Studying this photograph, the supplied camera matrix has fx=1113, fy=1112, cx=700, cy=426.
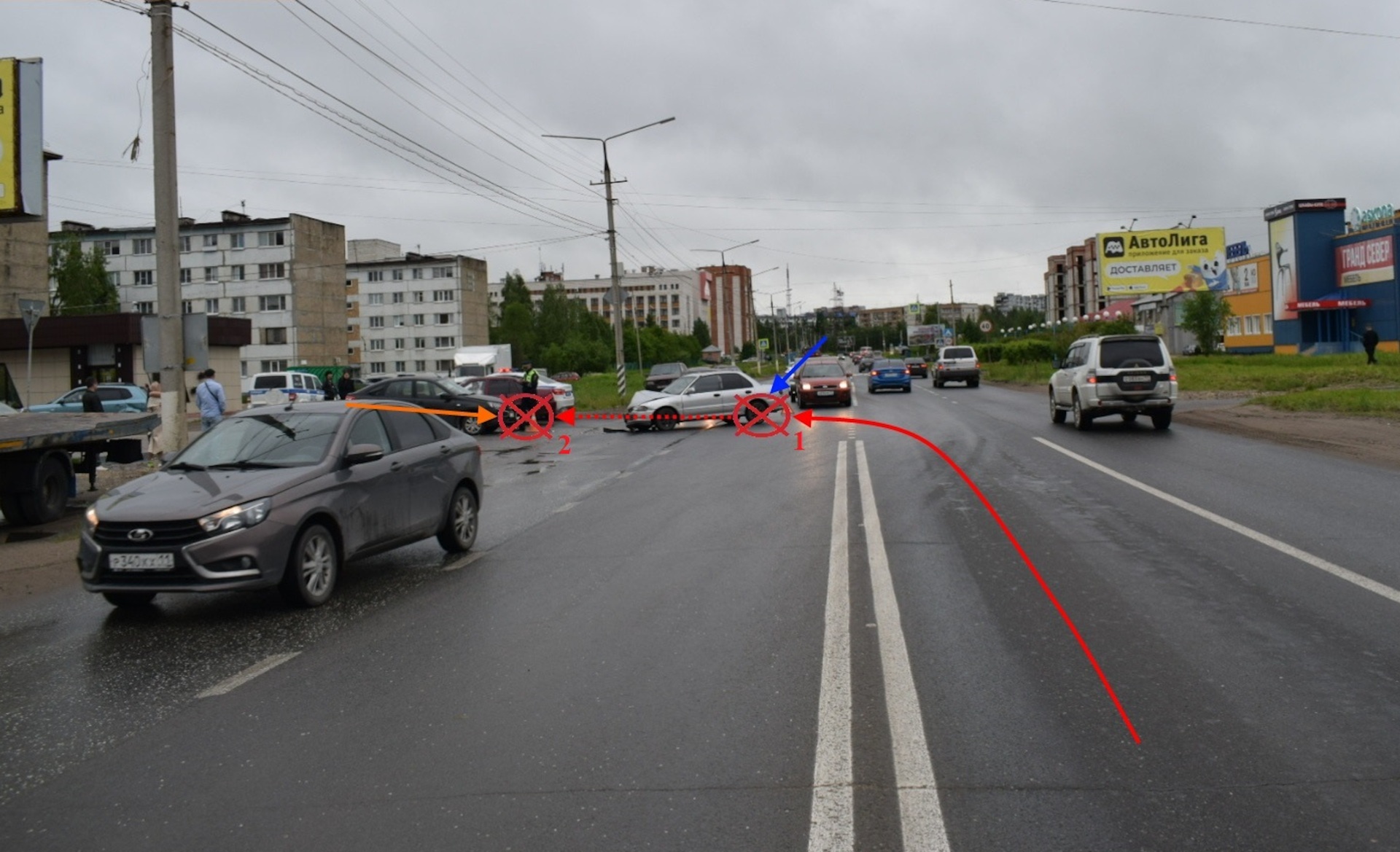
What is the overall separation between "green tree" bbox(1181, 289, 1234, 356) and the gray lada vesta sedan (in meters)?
66.9

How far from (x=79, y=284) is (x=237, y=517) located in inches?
2977

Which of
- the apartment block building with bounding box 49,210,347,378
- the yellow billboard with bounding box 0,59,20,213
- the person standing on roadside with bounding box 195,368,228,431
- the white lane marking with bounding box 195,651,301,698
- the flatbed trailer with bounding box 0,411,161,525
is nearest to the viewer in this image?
the white lane marking with bounding box 195,651,301,698

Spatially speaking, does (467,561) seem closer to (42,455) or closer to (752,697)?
(752,697)

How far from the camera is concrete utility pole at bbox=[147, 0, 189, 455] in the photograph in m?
16.3

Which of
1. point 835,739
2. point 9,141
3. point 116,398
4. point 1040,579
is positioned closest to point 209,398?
point 9,141

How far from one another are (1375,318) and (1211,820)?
64.2 m

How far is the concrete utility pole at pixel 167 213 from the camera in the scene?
16312 mm

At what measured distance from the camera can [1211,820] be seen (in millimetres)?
3924

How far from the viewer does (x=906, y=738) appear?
15.8 feet

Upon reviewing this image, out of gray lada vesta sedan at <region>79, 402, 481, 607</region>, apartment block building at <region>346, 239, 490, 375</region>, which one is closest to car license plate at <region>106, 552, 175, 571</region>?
gray lada vesta sedan at <region>79, 402, 481, 607</region>

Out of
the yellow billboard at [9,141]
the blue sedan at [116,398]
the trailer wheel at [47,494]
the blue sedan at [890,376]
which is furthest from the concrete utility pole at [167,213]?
the blue sedan at [890,376]

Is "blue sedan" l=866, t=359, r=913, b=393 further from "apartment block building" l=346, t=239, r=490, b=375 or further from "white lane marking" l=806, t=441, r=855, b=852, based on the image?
"apartment block building" l=346, t=239, r=490, b=375

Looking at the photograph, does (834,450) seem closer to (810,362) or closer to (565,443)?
(565,443)

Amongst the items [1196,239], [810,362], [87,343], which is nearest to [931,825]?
[810,362]
